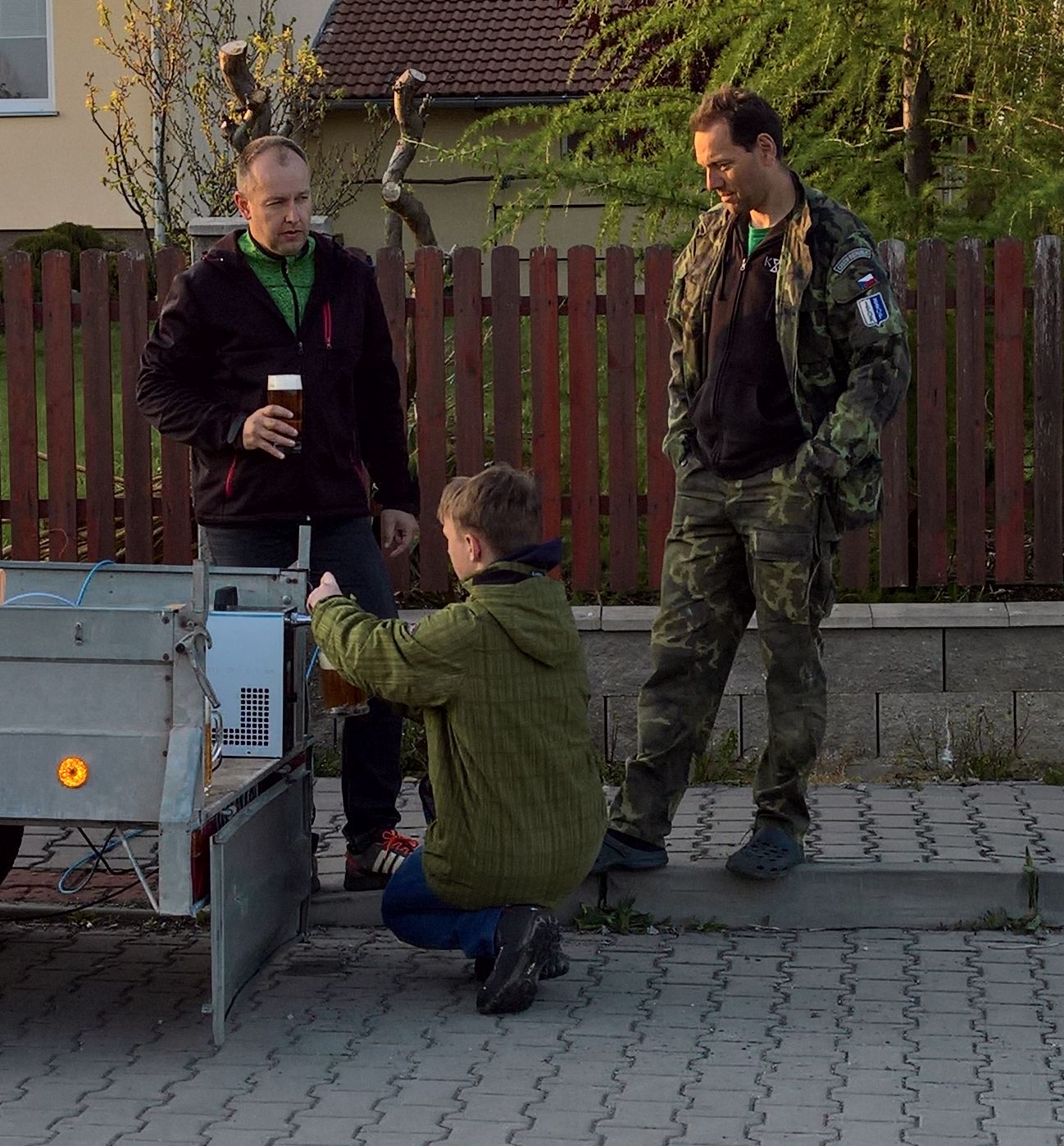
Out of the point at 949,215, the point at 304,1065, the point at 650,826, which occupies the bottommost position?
the point at 304,1065

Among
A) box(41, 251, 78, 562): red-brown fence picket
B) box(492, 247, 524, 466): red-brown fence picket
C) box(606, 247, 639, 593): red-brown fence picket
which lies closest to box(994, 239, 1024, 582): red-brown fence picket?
box(606, 247, 639, 593): red-brown fence picket

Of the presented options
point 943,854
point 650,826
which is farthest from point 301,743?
point 943,854

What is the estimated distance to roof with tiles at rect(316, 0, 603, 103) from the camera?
2250 centimetres

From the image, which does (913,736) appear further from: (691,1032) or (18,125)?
(18,125)

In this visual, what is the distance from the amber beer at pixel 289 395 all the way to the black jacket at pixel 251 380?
7.0 inches

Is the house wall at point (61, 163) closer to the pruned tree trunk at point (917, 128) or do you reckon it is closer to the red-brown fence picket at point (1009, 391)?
the pruned tree trunk at point (917, 128)

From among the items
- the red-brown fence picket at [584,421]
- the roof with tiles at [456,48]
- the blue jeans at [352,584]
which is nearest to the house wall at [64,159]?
the roof with tiles at [456,48]

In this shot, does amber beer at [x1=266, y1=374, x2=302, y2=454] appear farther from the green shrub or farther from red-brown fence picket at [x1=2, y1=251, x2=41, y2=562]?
the green shrub

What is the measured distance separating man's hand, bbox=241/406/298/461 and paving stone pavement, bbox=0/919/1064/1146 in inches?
54.8

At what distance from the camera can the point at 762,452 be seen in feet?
16.9

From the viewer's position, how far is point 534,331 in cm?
734

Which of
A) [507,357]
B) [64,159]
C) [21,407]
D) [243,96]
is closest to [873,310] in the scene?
[507,357]

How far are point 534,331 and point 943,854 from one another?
2730mm

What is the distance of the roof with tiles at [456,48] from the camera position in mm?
22500
